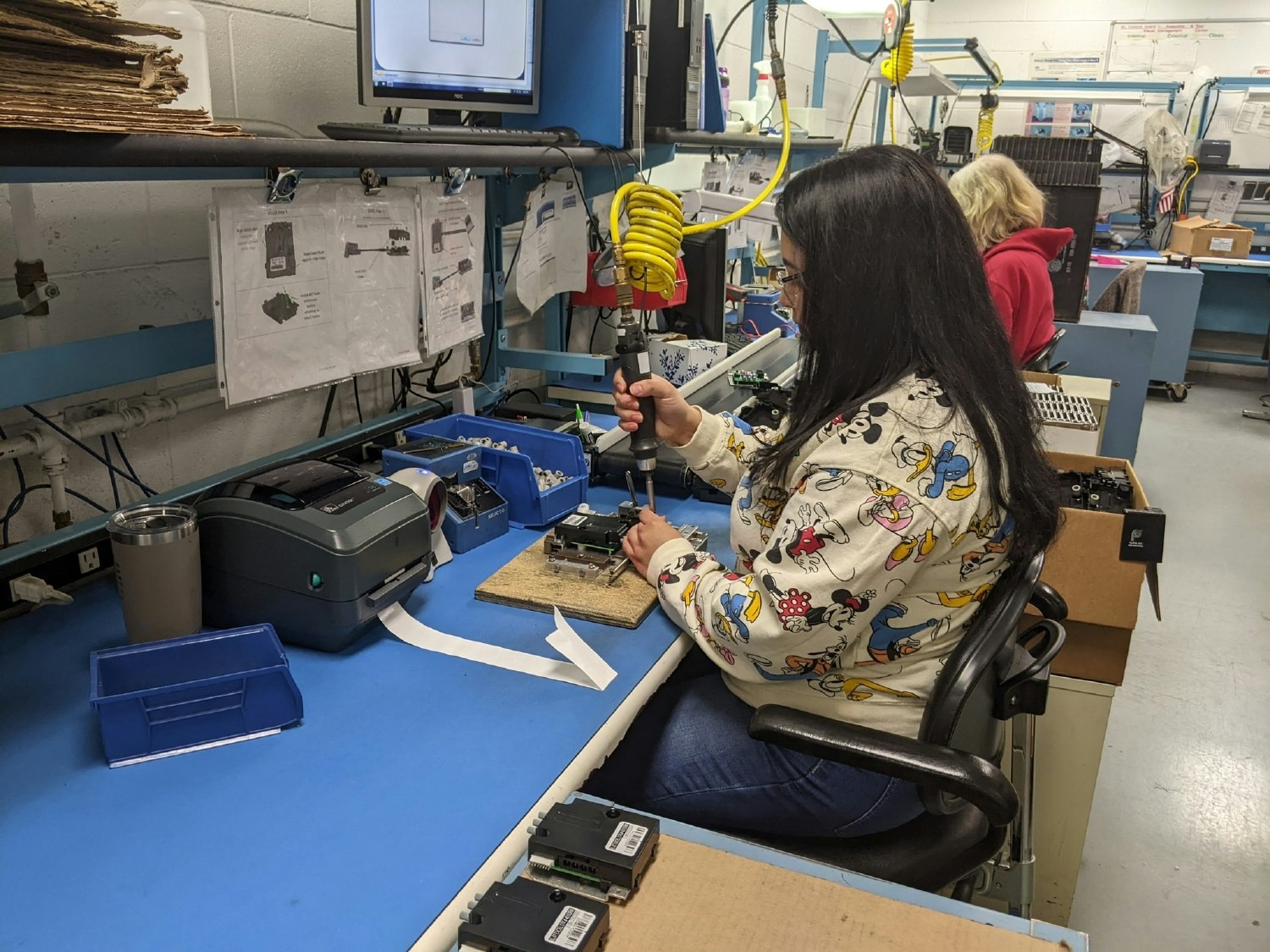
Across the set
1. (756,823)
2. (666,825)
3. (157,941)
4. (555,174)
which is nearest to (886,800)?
(756,823)

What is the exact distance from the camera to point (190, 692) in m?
0.95

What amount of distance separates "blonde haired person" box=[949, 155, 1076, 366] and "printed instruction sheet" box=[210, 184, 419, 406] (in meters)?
1.90

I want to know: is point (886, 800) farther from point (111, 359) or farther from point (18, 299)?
point (18, 299)

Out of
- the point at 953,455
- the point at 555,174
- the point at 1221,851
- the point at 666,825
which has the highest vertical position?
the point at 555,174

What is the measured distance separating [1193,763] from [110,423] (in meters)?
2.41

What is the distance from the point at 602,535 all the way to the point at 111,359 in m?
0.69

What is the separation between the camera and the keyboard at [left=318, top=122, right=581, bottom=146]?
52.0 inches

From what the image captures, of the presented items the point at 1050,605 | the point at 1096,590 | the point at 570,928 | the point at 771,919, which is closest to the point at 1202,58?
the point at 1096,590

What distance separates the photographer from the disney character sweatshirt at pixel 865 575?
98 cm

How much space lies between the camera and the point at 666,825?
88 cm

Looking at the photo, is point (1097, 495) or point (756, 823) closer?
point (756, 823)

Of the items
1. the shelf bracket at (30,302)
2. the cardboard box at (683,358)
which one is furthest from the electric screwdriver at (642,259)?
the cardboard box at (683,358)

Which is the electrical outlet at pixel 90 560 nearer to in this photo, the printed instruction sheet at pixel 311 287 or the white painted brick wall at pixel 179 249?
the white painted brick wall at pixel 179 249

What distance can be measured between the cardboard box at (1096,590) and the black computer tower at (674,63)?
1151 millimetres
